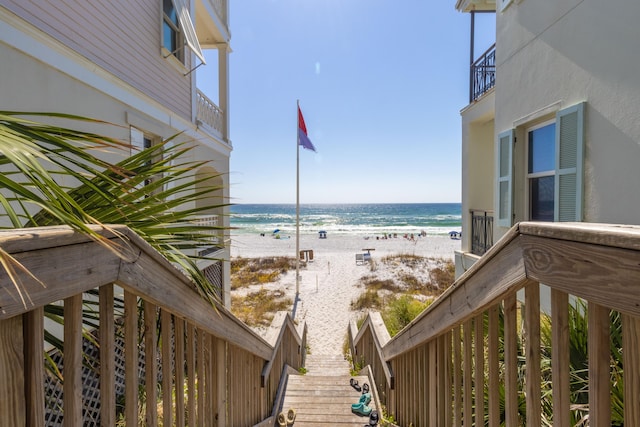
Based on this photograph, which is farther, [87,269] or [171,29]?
[171,29]

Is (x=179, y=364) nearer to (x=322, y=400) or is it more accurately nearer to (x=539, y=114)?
(x=322, y=400)

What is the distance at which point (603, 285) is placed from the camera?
813 millimetres

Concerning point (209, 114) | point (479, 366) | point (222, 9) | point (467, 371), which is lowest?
point (467, 371)

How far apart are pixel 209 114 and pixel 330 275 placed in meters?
12.3

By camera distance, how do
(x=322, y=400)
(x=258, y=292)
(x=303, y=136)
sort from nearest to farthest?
1. (x=322, y=400)
2. (x=303, y=136)
3. (x=258, y=292)

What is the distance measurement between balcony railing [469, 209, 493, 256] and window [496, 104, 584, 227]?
1.06 metres

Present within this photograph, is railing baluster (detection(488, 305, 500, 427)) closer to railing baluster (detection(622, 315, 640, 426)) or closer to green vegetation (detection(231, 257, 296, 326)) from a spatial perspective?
railing baluster (detection(622, 315, 640, 426))

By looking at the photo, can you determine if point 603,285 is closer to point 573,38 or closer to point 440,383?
point 440,383

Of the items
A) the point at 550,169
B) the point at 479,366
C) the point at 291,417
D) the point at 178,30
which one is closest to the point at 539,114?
the point at 550,169

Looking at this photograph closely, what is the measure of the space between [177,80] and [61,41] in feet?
10.1

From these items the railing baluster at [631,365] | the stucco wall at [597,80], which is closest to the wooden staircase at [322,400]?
the railing baluster at [631,365]

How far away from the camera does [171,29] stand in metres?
6.56

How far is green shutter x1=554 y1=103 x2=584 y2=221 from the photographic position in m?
3.74

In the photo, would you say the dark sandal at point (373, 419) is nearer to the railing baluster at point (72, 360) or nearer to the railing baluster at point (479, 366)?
the railing baluster at point (479, 366)
